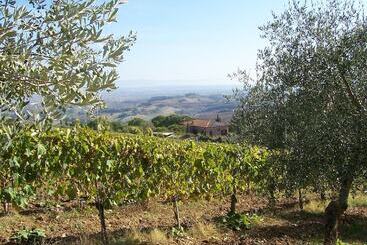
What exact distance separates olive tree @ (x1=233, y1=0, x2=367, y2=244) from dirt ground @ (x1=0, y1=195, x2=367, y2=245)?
2.22m

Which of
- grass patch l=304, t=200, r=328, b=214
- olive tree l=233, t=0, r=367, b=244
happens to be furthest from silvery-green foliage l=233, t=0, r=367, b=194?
grass patch l=304, t=200, r=328, b=214

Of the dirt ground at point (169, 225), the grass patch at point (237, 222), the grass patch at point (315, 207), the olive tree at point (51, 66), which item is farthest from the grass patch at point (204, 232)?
the olive tree at point (51, 66)

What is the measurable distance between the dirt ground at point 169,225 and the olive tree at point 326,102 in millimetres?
2223

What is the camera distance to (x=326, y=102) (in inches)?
415

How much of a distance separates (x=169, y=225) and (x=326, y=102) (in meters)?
5.81

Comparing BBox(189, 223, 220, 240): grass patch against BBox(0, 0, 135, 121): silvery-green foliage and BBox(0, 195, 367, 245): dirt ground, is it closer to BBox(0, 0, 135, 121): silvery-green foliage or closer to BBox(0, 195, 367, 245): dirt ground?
BBox(0, 195, 367, 245): dirt ground

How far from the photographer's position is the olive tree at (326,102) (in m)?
9.87

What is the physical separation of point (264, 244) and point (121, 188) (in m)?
3.88

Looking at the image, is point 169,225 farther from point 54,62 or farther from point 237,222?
point 54,62

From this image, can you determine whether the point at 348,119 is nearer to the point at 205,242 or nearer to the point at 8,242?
the point at 205,242

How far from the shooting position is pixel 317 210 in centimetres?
1691

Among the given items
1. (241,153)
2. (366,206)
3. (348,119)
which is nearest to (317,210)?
(366,206)

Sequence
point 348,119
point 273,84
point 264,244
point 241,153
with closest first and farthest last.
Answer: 1. point 348,119
2. point 264,244
3. point 273,84
4. point 241,153

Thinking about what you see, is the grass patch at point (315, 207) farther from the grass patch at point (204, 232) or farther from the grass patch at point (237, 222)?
the grass patch at point (204, 232)
